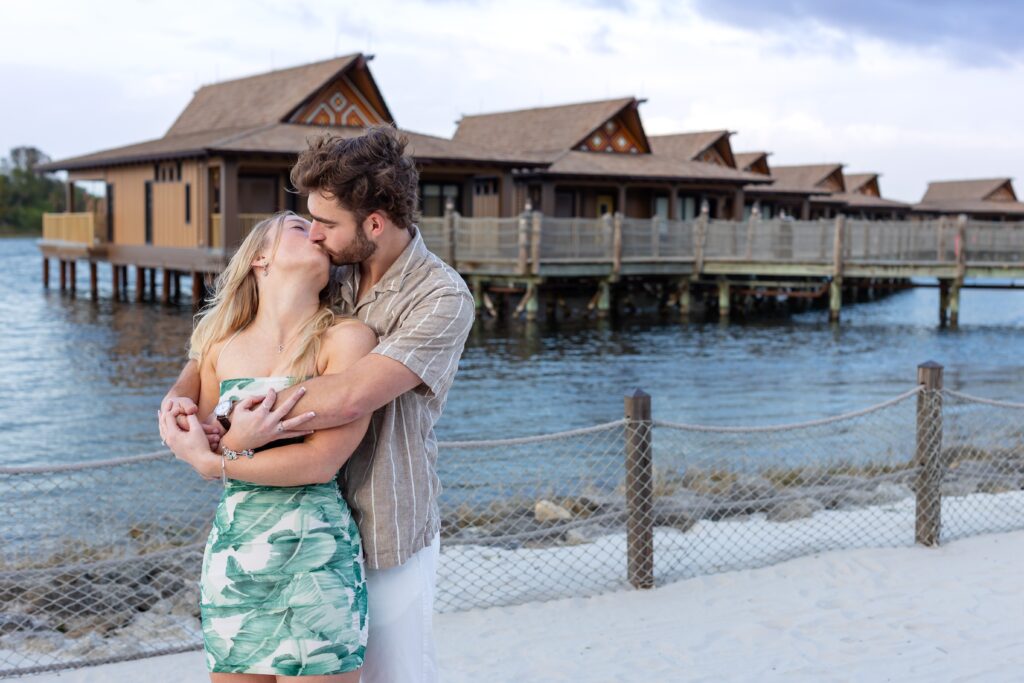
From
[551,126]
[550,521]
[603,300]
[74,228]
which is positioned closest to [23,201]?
[74,228]

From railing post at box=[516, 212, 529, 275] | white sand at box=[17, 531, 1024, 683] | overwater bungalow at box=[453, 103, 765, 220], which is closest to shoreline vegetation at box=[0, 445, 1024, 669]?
white sand at box=[17, 531, 1024, 683]

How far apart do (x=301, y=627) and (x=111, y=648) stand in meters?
3.35

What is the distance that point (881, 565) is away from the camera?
6.57m

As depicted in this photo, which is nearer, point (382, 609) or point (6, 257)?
point (382, 609)

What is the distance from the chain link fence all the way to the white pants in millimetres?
2093

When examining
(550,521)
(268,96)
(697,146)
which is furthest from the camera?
(697,146)

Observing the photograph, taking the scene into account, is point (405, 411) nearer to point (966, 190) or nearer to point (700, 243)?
point (700, 243)

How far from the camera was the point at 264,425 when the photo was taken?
262cm

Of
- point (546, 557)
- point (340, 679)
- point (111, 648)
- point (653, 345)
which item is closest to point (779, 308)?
point (653, 345)

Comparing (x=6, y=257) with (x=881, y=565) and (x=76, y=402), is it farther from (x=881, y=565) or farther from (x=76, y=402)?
(x=881, y=565)

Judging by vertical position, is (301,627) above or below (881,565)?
above

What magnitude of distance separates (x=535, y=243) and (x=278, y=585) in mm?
23927

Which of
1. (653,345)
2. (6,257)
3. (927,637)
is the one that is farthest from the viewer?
(6,257)

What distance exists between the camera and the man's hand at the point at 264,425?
103 inches
